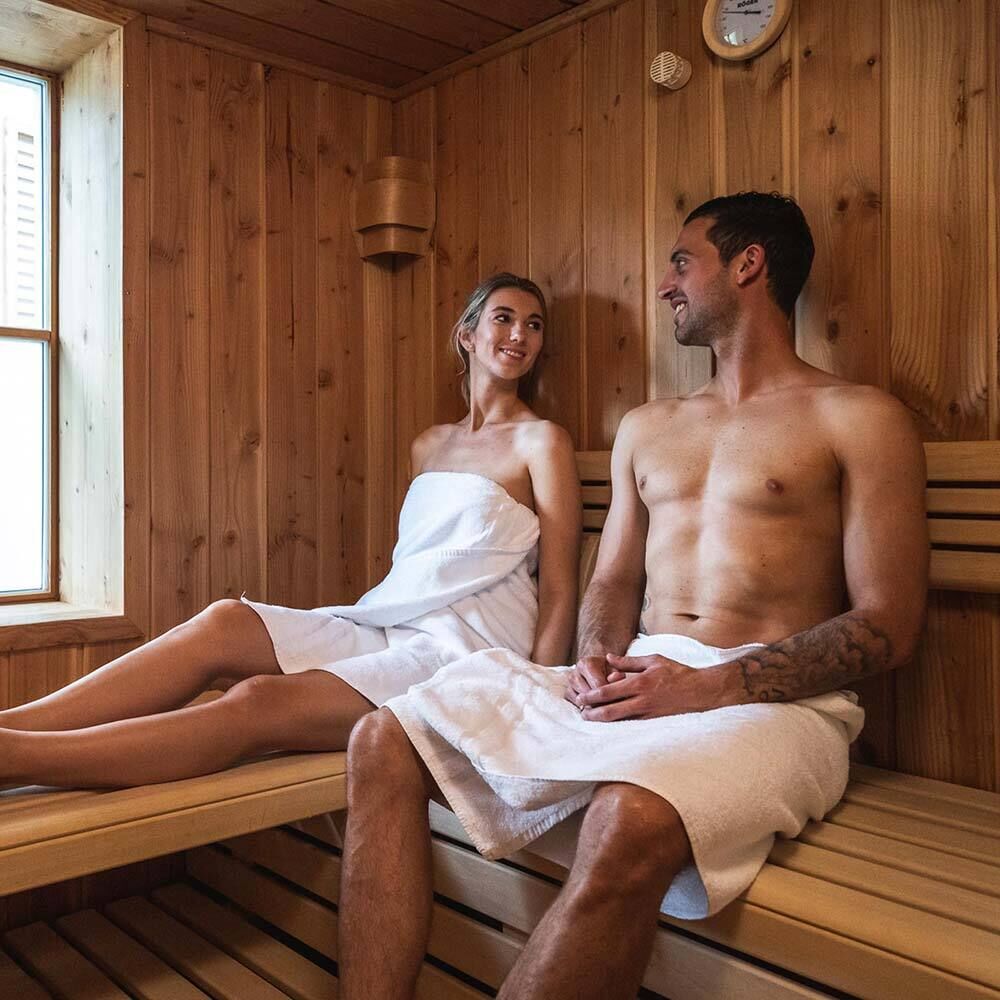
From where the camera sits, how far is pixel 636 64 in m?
2.42

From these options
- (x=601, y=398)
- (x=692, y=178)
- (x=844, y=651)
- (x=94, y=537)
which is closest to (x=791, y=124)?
(x=692, y=178)

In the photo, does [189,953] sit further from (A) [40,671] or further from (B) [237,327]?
(B) [237,327]

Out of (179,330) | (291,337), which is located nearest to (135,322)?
(179,330)

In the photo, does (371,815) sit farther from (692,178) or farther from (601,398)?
(692,178)

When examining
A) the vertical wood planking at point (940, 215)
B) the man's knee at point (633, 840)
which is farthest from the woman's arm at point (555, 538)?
the man's knee at point (633, 840)

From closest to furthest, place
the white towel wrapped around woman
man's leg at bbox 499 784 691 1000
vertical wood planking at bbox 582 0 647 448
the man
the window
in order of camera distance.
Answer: man's leg at bbox 499 784 691 1000 → the man → the white towel wrapped around woman → vertical wood planking at bbox 582 0 647 448 → the window

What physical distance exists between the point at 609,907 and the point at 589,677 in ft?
1.68

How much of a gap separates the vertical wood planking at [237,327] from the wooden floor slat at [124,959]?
83cm

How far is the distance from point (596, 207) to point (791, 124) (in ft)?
1.79

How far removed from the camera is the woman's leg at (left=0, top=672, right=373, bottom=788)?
1.60 meters

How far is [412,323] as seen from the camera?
303cm

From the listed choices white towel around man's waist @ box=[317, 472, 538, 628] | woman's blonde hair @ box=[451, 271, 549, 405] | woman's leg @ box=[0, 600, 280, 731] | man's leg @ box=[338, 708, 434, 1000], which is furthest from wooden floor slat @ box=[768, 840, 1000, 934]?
woman's blonde hair @ box=[451, 271, 549, 405]

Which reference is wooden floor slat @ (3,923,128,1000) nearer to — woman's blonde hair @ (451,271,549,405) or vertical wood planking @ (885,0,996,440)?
woman's blonde hair @ (451,271,549,405)

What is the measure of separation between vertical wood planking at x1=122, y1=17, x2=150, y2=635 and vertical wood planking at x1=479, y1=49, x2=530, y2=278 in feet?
2.92
